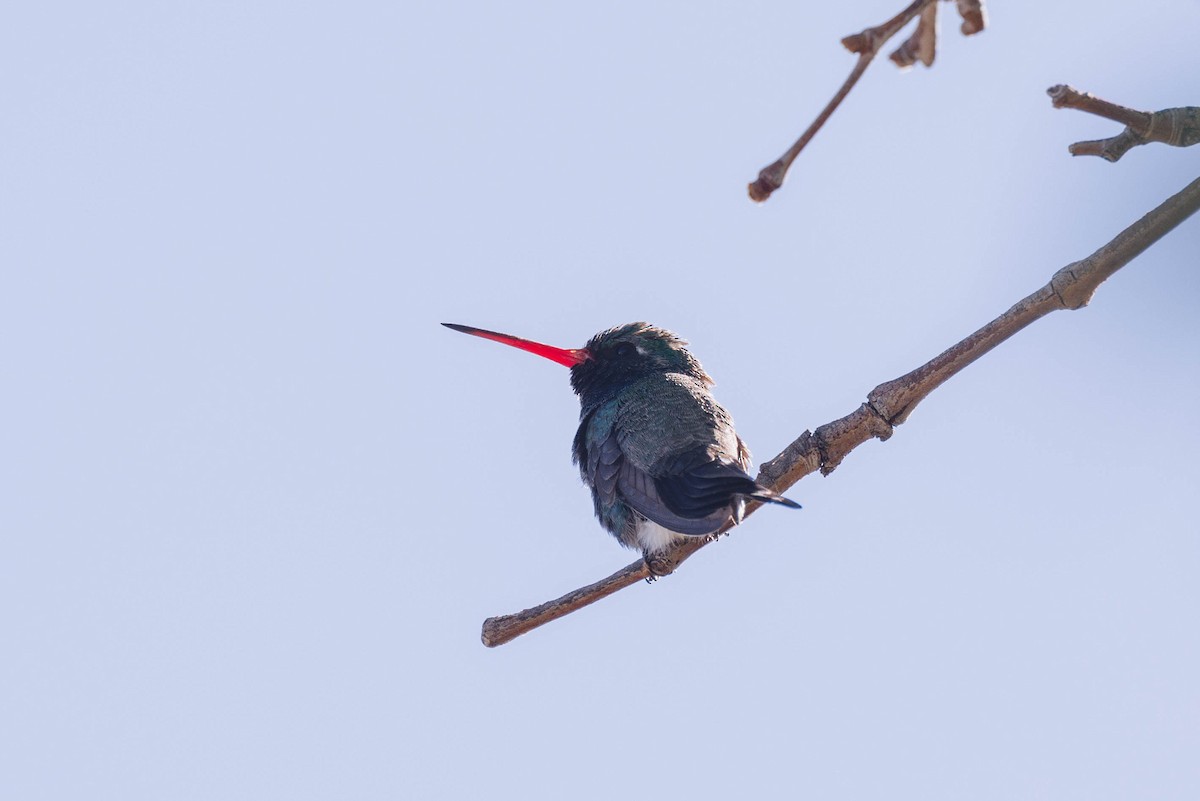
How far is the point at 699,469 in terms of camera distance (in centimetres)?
741

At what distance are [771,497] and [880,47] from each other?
3.48 m

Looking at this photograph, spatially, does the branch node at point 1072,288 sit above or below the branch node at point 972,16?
above

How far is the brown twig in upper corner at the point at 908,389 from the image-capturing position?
3.12 meters

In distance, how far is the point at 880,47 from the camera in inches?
94.5

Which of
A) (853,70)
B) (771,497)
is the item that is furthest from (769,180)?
(771,497)

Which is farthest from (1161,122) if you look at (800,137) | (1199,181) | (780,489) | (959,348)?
(780,489)

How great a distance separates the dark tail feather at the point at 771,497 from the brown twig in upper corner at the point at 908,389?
2.7 inches

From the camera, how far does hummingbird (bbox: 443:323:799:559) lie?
7.06m

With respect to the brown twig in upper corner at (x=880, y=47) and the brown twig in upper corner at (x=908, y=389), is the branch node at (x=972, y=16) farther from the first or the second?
the brown twig in upper corner at (x=908, y=389)

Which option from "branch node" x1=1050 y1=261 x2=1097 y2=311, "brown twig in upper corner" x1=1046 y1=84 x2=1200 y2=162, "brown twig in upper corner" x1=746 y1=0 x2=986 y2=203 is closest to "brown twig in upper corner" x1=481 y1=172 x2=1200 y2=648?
→ "branch node" x1=1050 y1=261 x2=1097 y2=311

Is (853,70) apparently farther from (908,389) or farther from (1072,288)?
(908,389)

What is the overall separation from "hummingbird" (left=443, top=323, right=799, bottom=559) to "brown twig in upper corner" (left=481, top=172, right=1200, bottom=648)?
31.7 inches

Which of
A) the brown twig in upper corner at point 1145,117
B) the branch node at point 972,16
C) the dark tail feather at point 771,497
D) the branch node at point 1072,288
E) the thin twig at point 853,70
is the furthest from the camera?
the dark tail feather at point 771,497

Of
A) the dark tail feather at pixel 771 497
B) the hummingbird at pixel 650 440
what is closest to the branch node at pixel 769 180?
the dark tail feather at pixel 771 497
